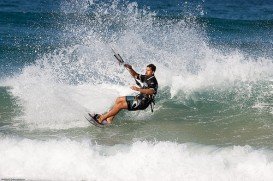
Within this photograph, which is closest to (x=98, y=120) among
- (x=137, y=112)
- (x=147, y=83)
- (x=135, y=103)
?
(x=135, y=103)

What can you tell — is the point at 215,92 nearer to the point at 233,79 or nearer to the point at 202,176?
the point at 233,79

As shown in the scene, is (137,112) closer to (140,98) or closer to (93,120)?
(140,98)

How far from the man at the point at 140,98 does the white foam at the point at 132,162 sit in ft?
4.75

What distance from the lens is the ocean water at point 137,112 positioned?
32.6 ft

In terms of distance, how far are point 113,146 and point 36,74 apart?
210 inches

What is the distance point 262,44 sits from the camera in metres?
23.6

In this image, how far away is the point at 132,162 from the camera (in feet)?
32.9

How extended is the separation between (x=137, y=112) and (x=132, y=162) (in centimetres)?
295

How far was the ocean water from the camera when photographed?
32.6ft

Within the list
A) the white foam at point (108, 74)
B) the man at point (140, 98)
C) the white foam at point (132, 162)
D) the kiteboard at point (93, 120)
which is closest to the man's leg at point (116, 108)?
the man at point (140, 98)

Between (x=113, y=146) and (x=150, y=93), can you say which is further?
(x=150, y=93)

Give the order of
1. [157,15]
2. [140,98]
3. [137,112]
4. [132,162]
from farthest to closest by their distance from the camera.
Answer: [157,15] → [137,112] → [140,98] → [132,162]

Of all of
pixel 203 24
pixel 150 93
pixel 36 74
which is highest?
pixel 150 93

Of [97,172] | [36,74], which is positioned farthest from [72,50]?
[97,172]
